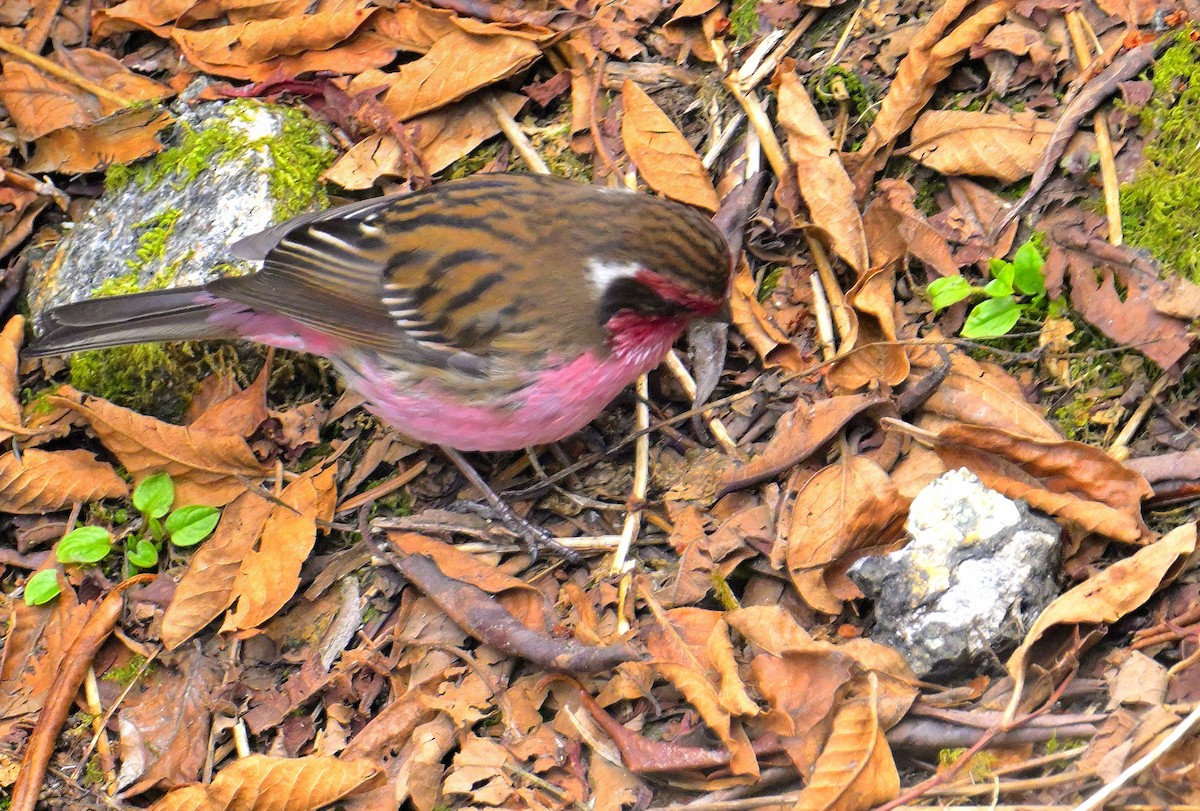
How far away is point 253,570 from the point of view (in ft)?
16.4

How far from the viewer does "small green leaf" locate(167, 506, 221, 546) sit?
5.16 metres

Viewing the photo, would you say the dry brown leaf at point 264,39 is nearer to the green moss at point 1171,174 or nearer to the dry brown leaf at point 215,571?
the dry brown leaf at point 215,571

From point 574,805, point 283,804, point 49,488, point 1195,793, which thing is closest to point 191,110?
point 49,488

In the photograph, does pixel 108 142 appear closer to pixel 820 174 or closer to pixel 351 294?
pixel 351 294

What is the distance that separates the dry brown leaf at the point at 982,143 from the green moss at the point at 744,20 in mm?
1066

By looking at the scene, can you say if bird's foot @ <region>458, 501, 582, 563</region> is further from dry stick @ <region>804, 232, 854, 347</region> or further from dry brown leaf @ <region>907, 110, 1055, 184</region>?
dry brown leaf @ <region>907, 110, 1055, 184</region>

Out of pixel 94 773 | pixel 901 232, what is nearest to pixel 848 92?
pixel 901 232

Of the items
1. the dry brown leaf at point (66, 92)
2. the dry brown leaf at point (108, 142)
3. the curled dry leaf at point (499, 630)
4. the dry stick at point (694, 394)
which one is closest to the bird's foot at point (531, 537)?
the curled dry leaf at point (499, 630)

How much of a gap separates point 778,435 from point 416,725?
6.07 feet

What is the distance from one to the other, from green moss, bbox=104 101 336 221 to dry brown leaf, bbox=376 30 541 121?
456 millimetres

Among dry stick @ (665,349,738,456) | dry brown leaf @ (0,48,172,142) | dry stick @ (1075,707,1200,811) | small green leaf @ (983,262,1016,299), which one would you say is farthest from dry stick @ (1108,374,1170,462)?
dry brown leaf @ (0,48,172,142)

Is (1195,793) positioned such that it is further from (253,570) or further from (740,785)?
(253,570)

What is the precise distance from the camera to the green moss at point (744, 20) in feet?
18.4

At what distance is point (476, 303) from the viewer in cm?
488
